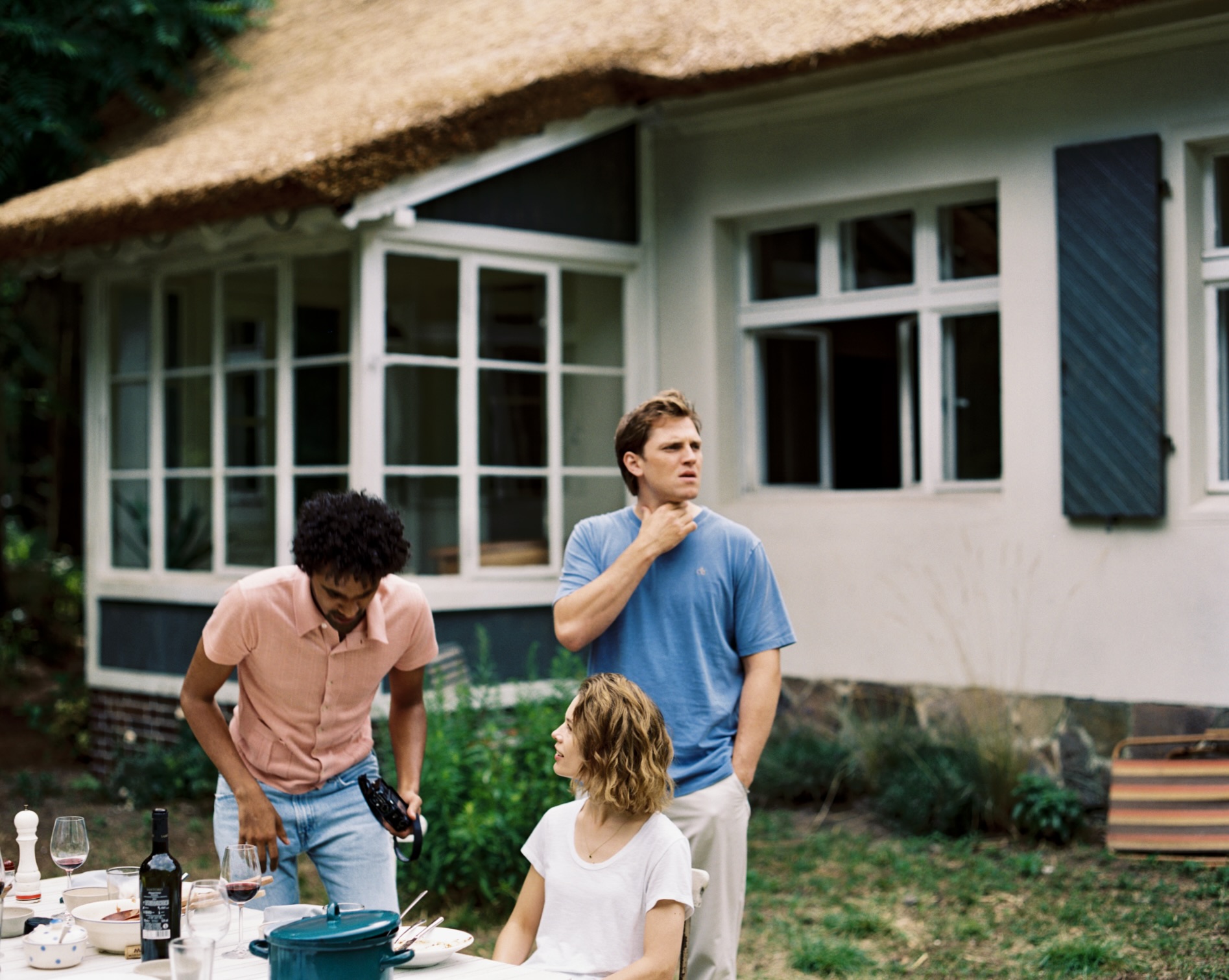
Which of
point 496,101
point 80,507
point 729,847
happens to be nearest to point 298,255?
point 496,101

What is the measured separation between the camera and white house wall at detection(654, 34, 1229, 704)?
19.7 feet

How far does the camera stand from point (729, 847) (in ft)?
10.8

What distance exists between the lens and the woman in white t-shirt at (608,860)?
2.74 m

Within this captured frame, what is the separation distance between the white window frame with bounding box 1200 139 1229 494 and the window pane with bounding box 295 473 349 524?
4.03 meters

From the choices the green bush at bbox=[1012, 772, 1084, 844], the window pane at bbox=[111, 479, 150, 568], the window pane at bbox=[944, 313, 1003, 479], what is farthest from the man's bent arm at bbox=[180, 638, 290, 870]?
the window pane at bbox=[111, 479, 150, 568]

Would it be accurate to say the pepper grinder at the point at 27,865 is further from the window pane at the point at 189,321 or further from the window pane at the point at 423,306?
the window pane at the point at 189,321

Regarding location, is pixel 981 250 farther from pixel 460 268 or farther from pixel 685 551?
pixel 685 551

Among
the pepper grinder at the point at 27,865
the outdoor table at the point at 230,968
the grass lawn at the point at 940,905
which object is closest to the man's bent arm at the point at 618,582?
the outdoor table at the point at 230,968

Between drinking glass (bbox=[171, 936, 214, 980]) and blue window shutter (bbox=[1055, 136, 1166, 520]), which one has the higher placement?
blue window shutter (bbox=[1055, 136, 1166, 520])

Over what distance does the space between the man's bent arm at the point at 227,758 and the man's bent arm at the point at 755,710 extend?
1085 mm

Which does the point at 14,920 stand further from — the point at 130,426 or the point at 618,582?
the point at 130,426

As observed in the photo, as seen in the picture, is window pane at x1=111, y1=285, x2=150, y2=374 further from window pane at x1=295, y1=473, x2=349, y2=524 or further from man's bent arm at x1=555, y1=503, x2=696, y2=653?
man's bent arm at x1=555, y1=503, x2=696, y2=653

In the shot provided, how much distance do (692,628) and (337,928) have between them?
1.29 m

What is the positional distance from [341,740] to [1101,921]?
9.92 feet
